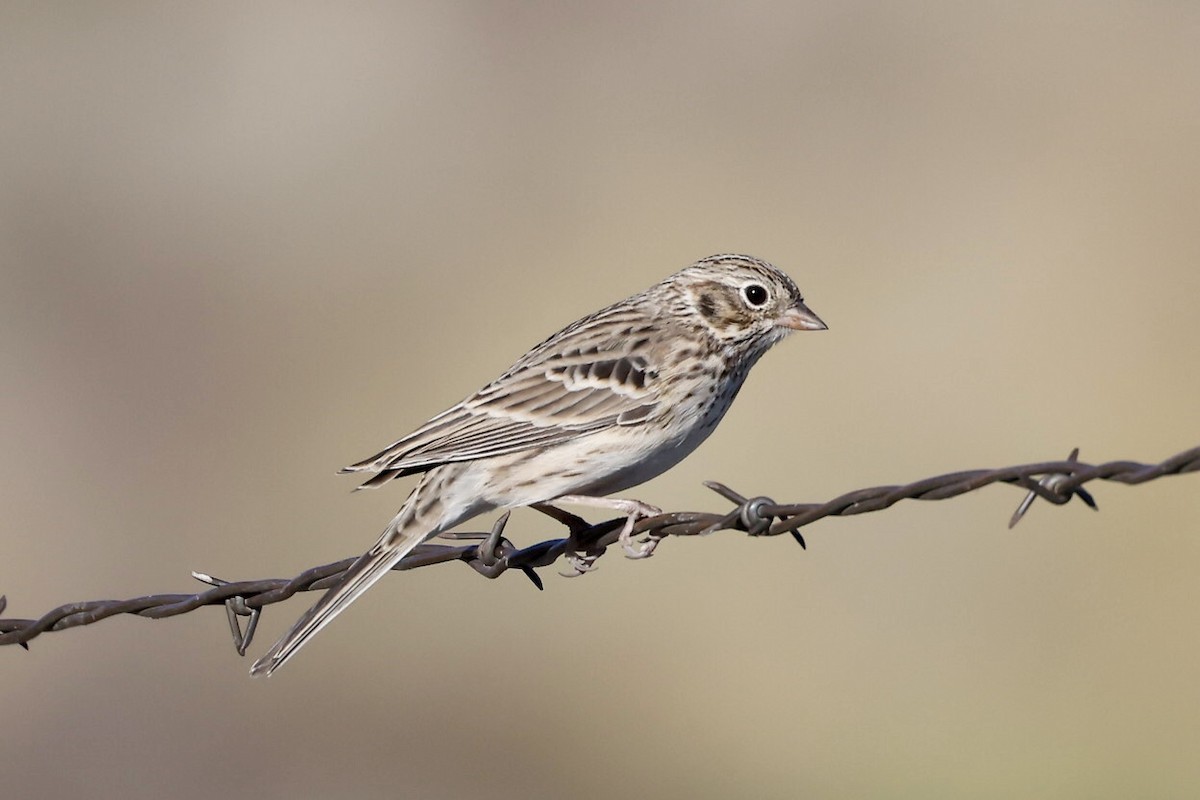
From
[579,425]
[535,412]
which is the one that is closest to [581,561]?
[579,425]

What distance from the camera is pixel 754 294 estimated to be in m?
8.34

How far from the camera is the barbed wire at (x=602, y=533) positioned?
16.4 ft

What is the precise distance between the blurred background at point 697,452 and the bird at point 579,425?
646cm

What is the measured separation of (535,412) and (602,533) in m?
1.09

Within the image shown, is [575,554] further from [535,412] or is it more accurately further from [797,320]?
[797,320]

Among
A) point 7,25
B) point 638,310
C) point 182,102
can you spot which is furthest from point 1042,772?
point 7,25

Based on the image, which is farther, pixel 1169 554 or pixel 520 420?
pixel 1169 554

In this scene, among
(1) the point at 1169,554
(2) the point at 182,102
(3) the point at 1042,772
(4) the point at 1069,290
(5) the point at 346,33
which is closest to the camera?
(3) the point at 1042,772

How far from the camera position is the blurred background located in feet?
47.2

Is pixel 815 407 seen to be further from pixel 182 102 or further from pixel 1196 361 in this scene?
pixel 182 102

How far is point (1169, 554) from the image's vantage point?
14.5 metres

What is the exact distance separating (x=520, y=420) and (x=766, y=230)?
1227 cm

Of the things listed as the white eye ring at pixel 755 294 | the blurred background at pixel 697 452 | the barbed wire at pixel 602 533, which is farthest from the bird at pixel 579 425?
the blurred background at pixel 697 452

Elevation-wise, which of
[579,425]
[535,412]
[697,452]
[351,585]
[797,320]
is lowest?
[351,585]
